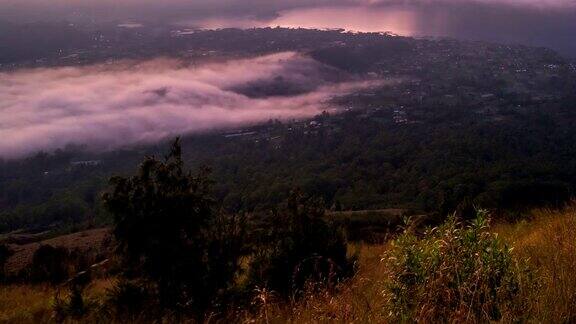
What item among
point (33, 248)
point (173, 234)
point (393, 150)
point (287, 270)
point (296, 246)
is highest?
point (173, 234)

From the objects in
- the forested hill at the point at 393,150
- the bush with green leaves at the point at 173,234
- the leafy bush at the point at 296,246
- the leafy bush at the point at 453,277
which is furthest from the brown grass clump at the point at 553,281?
the forested hill at the point at 393,150

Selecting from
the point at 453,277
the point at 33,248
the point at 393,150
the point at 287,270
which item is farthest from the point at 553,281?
the point at 393,150

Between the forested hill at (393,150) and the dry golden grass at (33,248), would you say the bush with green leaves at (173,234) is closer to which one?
the dry golden grass at (33,248)

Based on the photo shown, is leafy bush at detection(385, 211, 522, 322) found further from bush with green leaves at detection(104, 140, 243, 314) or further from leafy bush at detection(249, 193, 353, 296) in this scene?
leafy bush at detection(249, 193, 353, 296)

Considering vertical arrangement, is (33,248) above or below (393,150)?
above

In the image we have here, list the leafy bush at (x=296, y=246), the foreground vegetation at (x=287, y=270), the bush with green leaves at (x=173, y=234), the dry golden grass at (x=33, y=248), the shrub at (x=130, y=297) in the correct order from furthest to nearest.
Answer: the dry golden grass at (x=33, y=248), the leafy bush at (x=296, y=246), the bush with green leaves at (x=173, y=234), the shrub at (x=130, y=297), the foreground vegetation at (x=287, y=270)

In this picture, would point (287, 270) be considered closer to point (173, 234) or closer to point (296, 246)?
point (296, 246)
